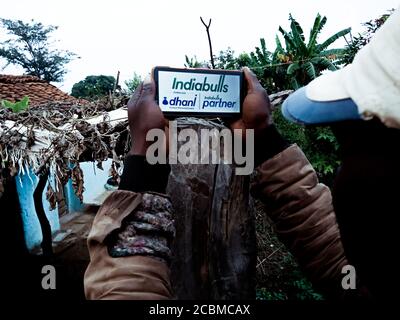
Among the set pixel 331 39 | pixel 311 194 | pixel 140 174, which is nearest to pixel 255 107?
pixel 311 194

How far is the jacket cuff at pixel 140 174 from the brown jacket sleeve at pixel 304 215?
0.38m

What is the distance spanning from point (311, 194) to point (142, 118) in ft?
1.92

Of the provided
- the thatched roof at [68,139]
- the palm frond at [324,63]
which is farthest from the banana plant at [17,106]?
the palm frond at [324,63]

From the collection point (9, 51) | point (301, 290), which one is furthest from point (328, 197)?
point (9, 51)

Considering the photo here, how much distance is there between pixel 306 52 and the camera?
35.5 ft

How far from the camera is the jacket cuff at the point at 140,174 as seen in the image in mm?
968

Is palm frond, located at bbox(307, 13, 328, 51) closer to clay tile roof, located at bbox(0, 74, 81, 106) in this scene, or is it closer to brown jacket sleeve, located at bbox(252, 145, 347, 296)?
clay tile roof, located at bbox(0, 74, 81, 106)

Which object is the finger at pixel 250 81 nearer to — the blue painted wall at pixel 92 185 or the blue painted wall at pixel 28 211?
the blue painted wall at pixel 28 211

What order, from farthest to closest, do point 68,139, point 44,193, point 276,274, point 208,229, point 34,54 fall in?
point 34,54
point 44,193
point 276,274
point 68,139
point 208,229

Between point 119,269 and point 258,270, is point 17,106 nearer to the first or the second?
point 119,269

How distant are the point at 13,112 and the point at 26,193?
4.32 metres

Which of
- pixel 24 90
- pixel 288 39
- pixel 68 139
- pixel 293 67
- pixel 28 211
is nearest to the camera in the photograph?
pixel 68 139

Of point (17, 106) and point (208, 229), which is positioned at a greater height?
point (17, 106)

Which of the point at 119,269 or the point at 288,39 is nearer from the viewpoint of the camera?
the point at 119,269
